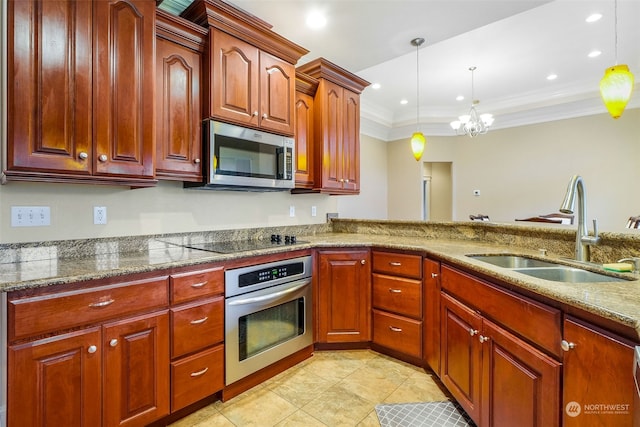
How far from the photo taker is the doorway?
6751mm

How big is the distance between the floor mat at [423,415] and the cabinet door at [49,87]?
209 centimetres

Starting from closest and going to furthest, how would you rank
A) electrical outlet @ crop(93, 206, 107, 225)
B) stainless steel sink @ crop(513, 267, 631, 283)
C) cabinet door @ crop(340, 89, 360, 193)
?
1. stainless steel sink @ crop(513, 267, 631, 283)
2. electrical outlet @ crop(93, 206, 107, 225)
3. cabinet door @ crop(340, 89, 360, 193)

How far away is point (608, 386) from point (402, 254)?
143cm

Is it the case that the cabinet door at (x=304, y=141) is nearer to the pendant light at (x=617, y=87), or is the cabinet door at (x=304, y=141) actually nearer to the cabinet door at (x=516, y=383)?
the cabinet door at (x=516, y=383)

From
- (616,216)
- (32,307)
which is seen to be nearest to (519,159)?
(616,216)

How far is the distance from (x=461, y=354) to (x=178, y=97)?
230 cm

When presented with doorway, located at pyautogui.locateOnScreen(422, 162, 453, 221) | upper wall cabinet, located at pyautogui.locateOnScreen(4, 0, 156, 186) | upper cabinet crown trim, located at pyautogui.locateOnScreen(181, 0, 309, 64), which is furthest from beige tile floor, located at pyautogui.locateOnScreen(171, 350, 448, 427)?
doorway, located at pyautogui.locateOnScreen(422, 162, 453, 221)

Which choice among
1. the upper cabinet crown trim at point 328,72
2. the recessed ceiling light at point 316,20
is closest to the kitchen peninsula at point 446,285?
the upper cabinet crown trim at point 328,72

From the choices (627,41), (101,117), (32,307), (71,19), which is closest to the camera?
(32,307)

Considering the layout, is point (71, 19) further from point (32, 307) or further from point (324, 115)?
point (324, 115)

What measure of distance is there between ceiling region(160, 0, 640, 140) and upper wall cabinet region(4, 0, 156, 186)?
78 centimetres

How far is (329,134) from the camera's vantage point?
2.94 meters

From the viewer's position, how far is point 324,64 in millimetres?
2801

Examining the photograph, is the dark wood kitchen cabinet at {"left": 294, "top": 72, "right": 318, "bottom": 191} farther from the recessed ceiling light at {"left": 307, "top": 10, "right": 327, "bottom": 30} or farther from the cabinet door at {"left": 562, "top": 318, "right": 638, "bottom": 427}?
the cabinet door at {"left": 562, "top": 318, "right": 638, "bottom": 427}
